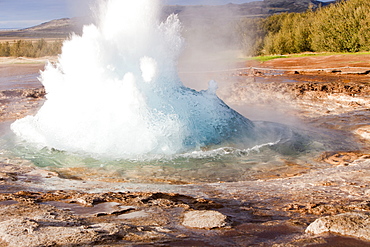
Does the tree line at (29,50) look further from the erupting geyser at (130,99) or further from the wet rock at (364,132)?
the wet rock at (364,132)

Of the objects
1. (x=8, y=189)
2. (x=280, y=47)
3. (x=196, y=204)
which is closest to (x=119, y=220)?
(x=196, y=204)

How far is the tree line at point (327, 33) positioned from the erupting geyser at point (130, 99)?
1836 centimetres

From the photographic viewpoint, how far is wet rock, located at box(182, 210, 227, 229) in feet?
7.39

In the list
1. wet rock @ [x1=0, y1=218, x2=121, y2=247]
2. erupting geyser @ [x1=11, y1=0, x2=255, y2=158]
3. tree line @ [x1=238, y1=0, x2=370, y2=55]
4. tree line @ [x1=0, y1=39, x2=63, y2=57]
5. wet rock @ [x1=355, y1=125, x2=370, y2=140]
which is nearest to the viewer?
wet rock @ [x1=0, y1=218, x2=121, y2=247]

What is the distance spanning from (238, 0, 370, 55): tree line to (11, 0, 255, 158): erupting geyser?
723 inches

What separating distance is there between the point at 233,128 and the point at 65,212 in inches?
140

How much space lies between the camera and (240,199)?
3021mm

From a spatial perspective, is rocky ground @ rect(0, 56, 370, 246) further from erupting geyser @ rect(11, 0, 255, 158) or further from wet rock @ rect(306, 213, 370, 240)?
erupting geyser @ rect(11, 0, 255, 158)

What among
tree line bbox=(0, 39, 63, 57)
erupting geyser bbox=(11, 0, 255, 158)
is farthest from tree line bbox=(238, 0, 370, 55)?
erupting geyser bbox=(11, 0, 255, 158)

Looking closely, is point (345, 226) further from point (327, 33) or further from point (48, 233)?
point (327, 33)

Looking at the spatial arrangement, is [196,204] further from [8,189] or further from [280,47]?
[280,47]

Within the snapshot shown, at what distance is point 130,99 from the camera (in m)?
5.27

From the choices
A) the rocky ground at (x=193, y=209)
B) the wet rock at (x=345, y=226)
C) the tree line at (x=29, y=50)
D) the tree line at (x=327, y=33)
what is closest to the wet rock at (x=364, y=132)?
the rocky ground at (x=193, y=209)

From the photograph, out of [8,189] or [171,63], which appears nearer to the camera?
[8,189]
